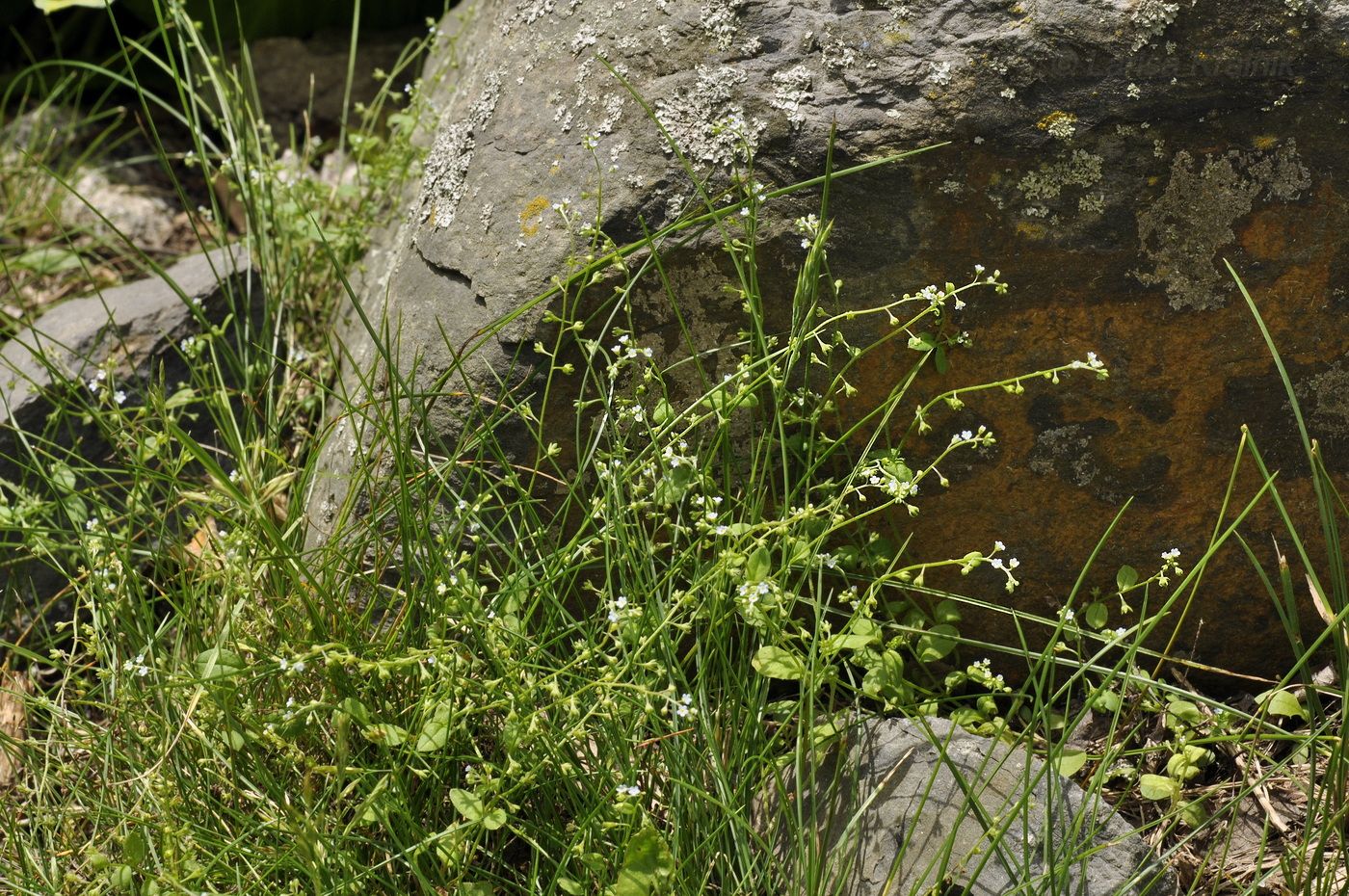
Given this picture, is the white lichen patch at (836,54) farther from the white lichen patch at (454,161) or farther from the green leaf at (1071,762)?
the green leaf at (1071,762)

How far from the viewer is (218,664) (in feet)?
6.16

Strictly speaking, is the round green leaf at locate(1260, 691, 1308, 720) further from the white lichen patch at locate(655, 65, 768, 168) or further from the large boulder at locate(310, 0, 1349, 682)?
the white lichen patch at locate(655, 65, 768, 168)

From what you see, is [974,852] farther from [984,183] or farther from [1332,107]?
[1332,107]

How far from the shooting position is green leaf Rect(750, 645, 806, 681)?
5.95 feet

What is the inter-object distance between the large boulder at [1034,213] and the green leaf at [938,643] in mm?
191

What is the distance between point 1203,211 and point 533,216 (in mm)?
1161

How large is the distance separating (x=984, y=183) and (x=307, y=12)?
295 cm

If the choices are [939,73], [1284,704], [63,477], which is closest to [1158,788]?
[1284,704]

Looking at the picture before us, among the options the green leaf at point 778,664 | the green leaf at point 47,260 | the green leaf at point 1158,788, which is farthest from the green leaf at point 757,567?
the green leaf at point 47,260

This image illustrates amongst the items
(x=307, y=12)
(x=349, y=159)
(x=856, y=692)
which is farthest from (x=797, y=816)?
(x=307, y=12)

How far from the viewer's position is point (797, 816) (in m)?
1.72

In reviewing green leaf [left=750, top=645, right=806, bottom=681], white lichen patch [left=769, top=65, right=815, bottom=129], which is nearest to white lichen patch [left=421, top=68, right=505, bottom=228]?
white lichen patch [left=769, top=65, right=815, bottom=129]

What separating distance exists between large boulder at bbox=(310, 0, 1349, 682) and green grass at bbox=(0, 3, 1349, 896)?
6 cm

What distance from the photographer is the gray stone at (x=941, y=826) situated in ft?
5.70
